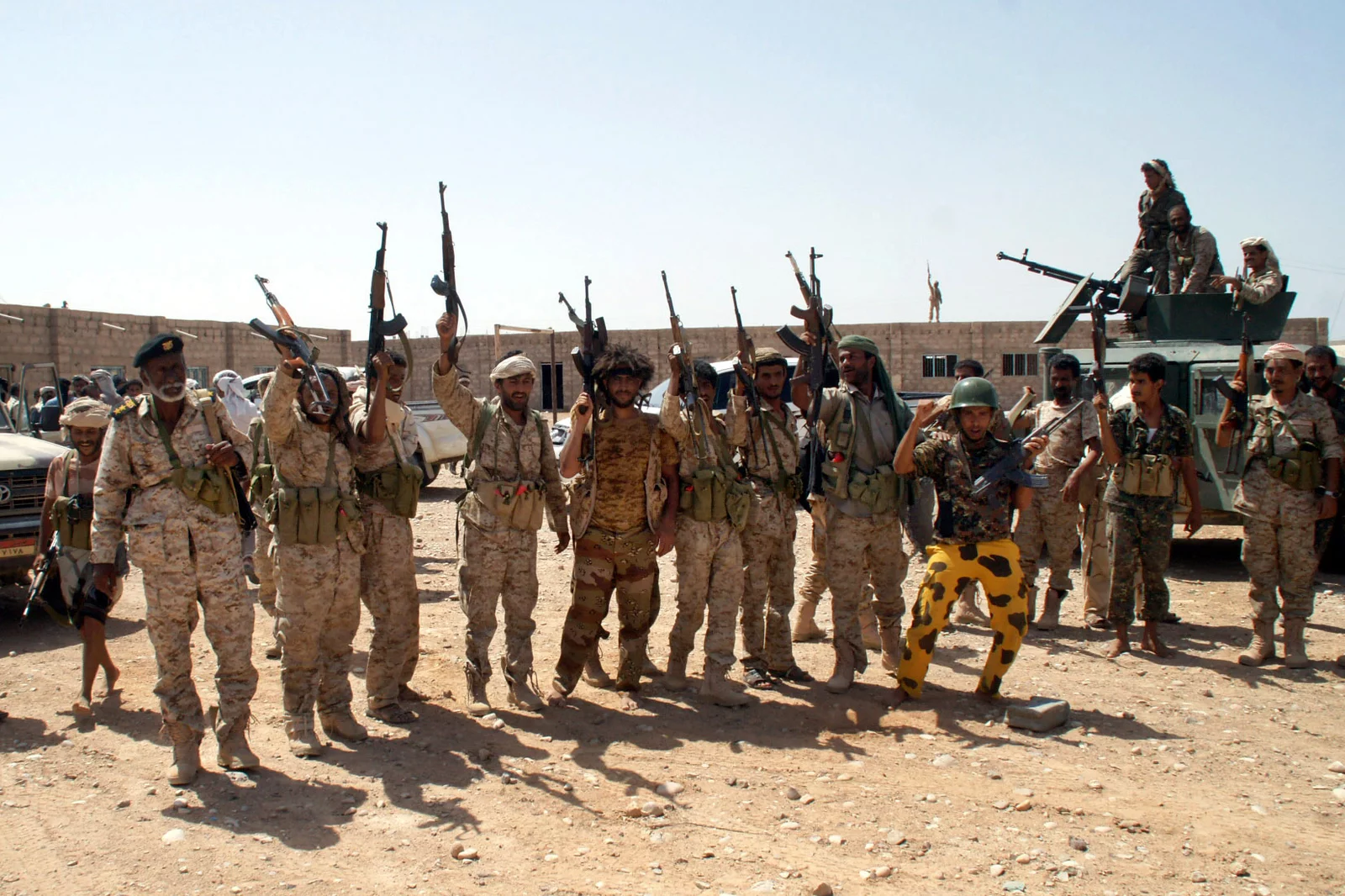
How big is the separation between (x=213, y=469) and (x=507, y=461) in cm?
141

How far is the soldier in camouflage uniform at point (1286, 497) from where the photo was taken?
237 inches

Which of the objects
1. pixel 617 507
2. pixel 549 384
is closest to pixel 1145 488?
pixel 617 507

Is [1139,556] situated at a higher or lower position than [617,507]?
lower

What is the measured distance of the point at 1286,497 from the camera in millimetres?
6051

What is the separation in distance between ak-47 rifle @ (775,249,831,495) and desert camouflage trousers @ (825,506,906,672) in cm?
28

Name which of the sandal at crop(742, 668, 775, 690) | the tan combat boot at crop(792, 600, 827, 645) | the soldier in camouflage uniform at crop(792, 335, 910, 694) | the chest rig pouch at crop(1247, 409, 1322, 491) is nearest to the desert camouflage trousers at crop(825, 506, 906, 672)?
the soldier in camouflage uniform at crop(792, 335, 910, 694)

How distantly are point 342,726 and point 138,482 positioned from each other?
1454mm

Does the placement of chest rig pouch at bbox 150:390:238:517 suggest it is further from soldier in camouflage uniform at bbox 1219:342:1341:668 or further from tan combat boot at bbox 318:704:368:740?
soldier in camouflage uniform at bbox 1219:342:1341:668

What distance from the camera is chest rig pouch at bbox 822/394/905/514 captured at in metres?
5.44

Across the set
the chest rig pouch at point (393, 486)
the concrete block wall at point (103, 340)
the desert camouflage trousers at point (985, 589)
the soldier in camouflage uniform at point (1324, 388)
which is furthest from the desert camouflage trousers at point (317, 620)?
the concrete block wall at point (103, 340)

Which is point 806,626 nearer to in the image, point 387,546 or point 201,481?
point 387,546

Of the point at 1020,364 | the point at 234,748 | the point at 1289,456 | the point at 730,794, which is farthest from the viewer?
the point at 1020,364

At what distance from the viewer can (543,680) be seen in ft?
19.4

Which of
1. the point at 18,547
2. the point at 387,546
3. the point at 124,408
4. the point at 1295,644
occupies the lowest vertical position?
the point at 1295,644
